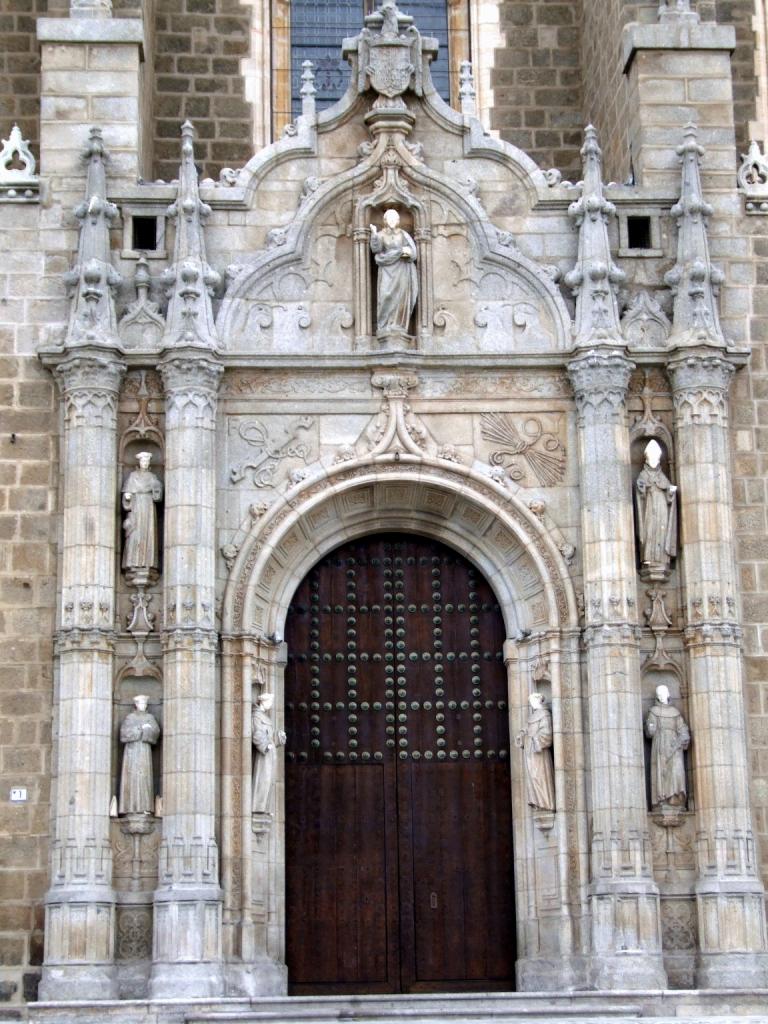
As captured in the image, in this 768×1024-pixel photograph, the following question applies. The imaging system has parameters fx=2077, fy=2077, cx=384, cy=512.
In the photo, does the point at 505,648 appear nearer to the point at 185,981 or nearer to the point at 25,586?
the point at 185,981

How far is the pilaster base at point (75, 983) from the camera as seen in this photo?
67.0ft

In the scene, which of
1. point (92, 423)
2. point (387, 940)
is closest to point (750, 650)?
point (387, 940)

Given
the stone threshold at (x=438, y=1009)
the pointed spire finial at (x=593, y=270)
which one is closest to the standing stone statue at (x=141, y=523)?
the stone threshold at (x=438, y=1009)

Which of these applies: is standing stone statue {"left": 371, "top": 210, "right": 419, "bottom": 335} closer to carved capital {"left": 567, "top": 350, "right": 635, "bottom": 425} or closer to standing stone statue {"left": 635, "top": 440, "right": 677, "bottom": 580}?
carved capital {"left": 567, "top": 350, "right": 635, "bottom": 425}

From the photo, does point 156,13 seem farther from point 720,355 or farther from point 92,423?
point 720,355

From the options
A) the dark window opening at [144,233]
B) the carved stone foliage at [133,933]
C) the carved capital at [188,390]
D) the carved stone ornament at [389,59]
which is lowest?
the carved stone foliage at [133,933]

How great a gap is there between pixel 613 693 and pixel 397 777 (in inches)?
101

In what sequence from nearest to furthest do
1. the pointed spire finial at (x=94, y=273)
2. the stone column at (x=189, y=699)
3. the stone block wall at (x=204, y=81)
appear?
the stone column at (x=189, y=699) < the pointed spire finial at (x=94, y=273) < the stone block wall at (x=204, y=81)

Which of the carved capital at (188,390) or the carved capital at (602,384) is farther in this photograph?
the carved capital at (602,384)

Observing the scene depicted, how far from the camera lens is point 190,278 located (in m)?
22.2

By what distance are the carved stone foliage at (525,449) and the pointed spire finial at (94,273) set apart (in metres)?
4.18

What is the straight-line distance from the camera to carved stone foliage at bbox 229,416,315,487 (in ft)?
73.3

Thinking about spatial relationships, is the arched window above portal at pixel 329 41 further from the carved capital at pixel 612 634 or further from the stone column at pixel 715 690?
the carved capital at pixel 612 634

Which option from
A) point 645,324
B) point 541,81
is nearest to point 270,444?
point 645,324
